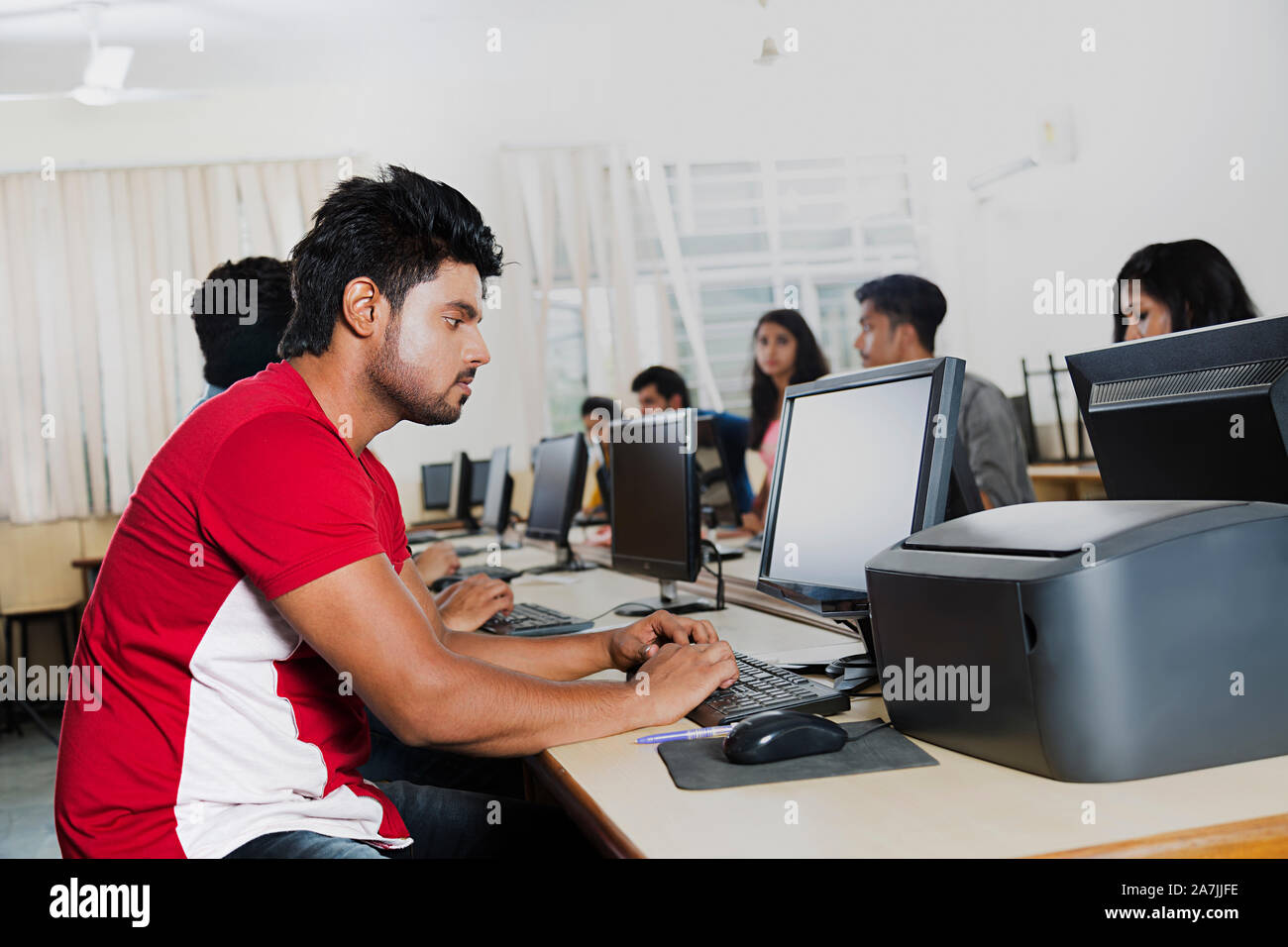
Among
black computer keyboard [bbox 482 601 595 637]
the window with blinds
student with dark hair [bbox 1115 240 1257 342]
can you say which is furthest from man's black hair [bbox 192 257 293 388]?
the window with blinds

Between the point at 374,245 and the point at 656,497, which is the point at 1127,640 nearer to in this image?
the point at 374,245

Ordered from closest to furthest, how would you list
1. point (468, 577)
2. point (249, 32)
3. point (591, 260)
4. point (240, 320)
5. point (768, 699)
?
1. point (768, 699)
2. point (240, 320)
3. point (468, 577)
4. point (249, 32)
5. point (591, 260)

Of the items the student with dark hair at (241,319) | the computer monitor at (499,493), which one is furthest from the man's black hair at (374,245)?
the computer monitor at (499,493)

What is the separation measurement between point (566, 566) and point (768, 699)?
87.6 inches

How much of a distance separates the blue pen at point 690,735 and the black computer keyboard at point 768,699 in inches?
0.8

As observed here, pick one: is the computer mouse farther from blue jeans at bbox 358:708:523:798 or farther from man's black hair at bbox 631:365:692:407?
man's black hair at bbox 631:365:692:407

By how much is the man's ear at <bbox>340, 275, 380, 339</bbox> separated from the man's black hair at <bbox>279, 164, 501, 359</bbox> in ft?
0.03

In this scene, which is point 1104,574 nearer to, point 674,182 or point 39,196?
point 674,182

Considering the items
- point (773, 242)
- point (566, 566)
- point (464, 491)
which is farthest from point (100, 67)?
point (773, 242)

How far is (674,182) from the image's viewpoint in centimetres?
661

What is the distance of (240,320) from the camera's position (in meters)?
2.65

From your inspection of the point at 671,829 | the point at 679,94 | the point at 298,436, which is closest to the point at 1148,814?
the point at 671,829

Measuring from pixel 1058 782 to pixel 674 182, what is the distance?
596 cm

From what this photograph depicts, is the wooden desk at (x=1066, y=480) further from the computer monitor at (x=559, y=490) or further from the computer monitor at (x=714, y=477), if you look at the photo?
the computer monitor at (x=559, y=490)
